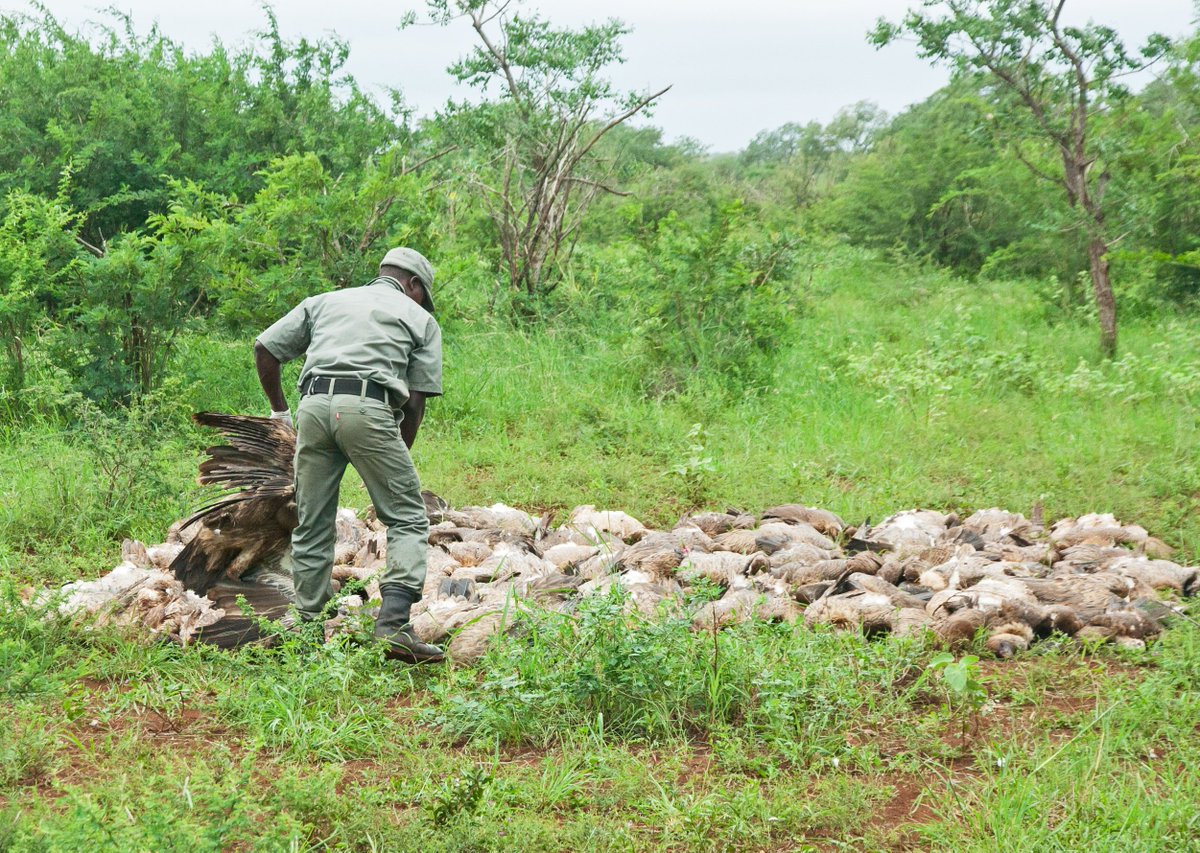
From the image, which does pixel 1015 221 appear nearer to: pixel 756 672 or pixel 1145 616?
pixel 1145 616

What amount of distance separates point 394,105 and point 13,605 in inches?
375

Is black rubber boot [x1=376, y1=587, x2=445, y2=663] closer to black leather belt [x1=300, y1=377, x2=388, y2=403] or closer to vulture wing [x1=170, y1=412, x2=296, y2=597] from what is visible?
black leather belt [x1=300, y1=377, x2=388, y2=403]

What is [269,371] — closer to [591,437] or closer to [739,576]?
[739,576]

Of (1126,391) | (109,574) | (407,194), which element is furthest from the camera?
(407,194)

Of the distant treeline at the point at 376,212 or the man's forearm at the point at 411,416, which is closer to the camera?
the man's forearm at the point at 411,416

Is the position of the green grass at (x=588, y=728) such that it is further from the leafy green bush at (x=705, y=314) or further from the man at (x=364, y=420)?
the leafy green bush at (x=705, y=314)

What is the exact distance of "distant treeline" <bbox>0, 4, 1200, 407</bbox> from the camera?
8.55 metres

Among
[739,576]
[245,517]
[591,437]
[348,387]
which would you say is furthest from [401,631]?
[591,437]

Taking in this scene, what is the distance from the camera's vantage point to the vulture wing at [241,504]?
515 centimetres

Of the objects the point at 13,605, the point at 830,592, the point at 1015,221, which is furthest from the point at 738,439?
the point at 1015,221

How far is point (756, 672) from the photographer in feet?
13.2

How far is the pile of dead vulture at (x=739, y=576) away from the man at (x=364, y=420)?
0.64ft

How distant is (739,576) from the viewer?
5.34m

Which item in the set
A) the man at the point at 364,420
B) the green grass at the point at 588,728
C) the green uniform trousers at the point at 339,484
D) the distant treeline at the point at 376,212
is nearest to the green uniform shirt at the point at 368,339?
the man at the point at 364,420
